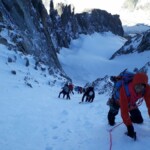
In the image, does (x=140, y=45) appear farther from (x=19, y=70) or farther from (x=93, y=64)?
(x=19, y=70)

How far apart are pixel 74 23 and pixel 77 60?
45.0m

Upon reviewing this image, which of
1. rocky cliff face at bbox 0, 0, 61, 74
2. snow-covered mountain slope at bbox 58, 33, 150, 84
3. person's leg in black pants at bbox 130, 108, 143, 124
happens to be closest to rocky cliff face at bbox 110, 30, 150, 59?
snow-covered mountain slope at bbox 58, 33, 150, 84

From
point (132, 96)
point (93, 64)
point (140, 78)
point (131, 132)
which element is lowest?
point (131, 132)

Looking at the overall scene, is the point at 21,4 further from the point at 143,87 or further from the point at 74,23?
the point at 74,23

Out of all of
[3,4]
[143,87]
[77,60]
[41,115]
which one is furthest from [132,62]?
[143,87]

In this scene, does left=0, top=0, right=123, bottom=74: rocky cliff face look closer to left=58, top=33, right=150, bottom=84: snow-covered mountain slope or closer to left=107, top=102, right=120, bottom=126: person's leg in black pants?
left=58, top=33, right=150, bottom=84: snow-covered mountain slope

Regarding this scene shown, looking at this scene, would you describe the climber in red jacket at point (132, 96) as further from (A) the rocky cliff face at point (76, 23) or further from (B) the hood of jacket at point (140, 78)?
(A) the rocky cliff face at point (76, 23)

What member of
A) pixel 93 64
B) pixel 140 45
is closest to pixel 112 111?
pixel 140 45

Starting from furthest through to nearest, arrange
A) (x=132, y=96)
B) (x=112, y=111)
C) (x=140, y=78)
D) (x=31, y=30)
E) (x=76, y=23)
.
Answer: (x=76, y=23)
(x=31, y=30)
(x=112, y=111)
(x=132, y=96)
(x=140, y=78)

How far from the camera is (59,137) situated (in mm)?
8156

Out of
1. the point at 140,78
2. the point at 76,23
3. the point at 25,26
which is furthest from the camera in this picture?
the point at 76,23

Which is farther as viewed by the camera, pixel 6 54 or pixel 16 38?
pixel 16 38

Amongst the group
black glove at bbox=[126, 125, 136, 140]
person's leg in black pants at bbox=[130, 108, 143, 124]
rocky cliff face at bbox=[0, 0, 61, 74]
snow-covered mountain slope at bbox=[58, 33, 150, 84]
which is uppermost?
snow-covered mountain slope at bbox=[58, 33, 150, 84]

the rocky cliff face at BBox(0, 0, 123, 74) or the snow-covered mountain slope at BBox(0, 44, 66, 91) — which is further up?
the rocky cliff face at BBox(0, 0, 123, 74)
